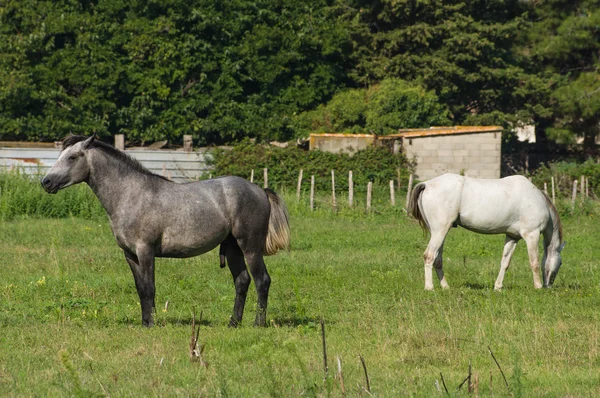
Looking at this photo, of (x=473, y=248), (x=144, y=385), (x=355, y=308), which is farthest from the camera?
(x=473, y=248)

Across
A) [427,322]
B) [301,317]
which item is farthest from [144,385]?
[427,322]

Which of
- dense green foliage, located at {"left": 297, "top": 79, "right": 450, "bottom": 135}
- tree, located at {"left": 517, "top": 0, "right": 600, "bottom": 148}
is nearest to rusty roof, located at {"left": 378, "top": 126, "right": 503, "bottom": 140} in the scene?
dense green foliage, located at {"left": 297, "top": 79, "right": 450, "bottom": 135}

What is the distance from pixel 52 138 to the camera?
40656 millimetres

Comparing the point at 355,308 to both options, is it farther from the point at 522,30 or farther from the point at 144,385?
the point at 522,30

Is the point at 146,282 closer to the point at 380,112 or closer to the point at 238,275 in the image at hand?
the point at 238,275

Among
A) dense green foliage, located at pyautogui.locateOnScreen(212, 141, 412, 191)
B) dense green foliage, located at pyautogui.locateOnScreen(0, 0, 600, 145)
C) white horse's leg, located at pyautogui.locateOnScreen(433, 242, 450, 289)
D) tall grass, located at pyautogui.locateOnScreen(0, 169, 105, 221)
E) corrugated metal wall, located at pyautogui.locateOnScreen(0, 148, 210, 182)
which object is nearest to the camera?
white horse's leg, located at pyautogui.locateOnScreen(433, 242, 450, 289)

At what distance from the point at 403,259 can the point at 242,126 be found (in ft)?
83.2

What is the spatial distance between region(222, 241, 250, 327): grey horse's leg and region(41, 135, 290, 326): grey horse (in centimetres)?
1

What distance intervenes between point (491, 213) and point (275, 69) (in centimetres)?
2932

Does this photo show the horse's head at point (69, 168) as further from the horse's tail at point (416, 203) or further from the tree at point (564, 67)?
the tree at point (564, 67)

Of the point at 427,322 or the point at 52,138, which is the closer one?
the point at 427,322

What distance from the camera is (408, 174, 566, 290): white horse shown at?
14617 millimetres

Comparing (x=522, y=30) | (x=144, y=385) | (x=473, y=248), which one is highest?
(x=522, y=30)

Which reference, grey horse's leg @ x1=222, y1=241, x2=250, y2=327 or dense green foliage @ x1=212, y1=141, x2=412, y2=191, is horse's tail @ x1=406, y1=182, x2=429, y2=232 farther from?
dense green foliage @ x1=212, y1=141, x2=412, y2=191
